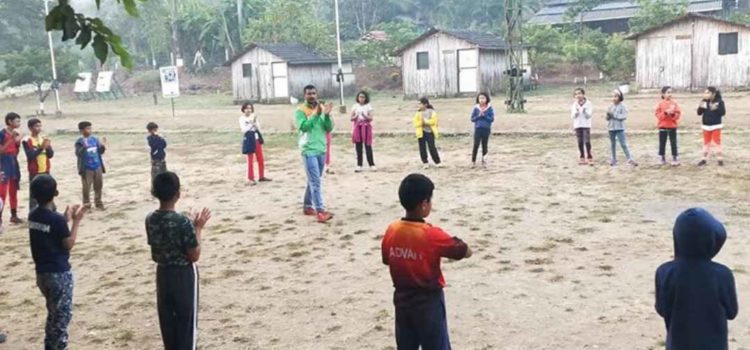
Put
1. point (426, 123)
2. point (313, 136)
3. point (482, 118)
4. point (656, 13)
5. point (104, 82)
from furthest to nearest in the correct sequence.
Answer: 1. point (104, 82)
2. point (656, 13)
3. point (426, 123)
4. point (482, 118)
5. point (313, 136)

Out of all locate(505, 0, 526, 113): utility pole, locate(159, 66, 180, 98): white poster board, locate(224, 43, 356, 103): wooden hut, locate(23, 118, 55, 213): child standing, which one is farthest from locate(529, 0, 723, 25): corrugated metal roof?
locate(23, 118, 55, 213): child standing

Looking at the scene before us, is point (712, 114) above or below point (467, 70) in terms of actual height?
below

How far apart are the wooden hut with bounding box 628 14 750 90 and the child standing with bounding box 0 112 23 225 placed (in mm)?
27605

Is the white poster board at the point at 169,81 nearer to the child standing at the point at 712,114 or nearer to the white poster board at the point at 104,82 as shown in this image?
the white poster board at the point at 104,82

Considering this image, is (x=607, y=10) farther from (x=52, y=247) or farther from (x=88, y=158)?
(x=52, y=247)

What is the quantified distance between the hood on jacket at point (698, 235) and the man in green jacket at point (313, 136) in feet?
21.0

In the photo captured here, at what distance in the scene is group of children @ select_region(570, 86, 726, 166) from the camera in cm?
1249

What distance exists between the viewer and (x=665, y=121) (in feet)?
42.2

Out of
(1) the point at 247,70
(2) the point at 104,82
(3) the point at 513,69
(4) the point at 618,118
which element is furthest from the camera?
(2) the point at 104,82

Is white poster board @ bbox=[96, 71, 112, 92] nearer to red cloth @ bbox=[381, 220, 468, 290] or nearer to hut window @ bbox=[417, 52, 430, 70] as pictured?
hut window @ bbox=[417, 52, 430, 70]

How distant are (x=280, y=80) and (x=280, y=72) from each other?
0.41 meters

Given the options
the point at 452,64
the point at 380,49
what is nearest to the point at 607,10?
the point at 380,49

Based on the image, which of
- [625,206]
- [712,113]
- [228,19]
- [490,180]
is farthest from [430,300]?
[228,19]

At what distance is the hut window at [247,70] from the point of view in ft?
129
